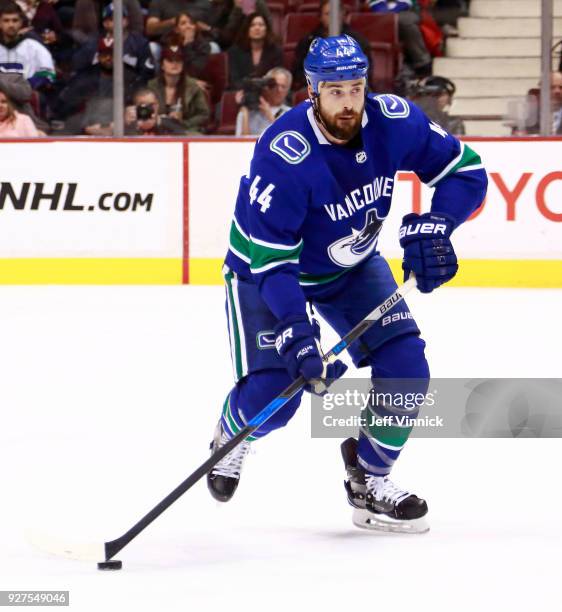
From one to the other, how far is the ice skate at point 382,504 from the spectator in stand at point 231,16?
4689mm

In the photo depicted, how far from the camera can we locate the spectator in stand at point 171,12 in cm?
748

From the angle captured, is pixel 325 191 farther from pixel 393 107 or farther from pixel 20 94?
pixel 20 94

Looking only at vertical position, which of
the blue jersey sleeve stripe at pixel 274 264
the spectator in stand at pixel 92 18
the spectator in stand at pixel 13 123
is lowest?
the blue jersey sleeve stripe at pixel 274 264

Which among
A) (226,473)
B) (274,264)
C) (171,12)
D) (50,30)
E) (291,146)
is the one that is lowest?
(226,473)

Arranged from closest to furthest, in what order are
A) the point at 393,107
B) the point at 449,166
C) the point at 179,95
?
the point at 393,107, the point at 449,166, the point at 179,95

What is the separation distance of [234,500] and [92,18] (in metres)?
4.81

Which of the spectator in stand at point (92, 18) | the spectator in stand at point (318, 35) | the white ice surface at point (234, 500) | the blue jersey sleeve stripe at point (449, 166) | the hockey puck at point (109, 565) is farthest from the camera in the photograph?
the spectator in stand at point (92, 18)

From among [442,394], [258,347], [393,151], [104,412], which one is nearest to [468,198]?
[393,151]

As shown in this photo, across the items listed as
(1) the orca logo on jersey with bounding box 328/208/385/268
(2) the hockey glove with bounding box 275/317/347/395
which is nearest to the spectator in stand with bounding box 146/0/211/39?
(1) the orca logo on jersey with bounding box 328/208/385/268

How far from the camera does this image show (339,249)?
299 cm

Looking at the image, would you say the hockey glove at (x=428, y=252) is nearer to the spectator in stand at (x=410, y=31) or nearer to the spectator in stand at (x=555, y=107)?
the spectator in stand at (x=555, y=107)

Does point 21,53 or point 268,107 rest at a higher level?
point 21,53

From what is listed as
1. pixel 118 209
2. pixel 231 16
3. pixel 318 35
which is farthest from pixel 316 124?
pixel 231 16

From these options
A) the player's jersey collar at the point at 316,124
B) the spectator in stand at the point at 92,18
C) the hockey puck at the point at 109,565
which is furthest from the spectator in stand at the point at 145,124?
the hockey puck at the point at 109,565
